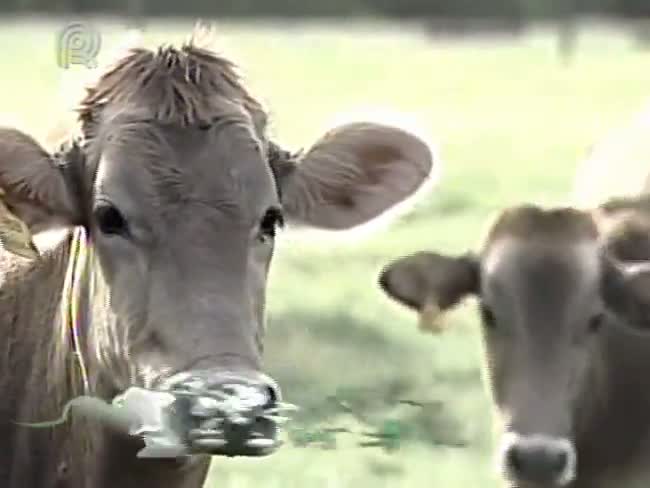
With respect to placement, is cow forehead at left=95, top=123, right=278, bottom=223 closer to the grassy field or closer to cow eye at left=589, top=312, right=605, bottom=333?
the grassy field

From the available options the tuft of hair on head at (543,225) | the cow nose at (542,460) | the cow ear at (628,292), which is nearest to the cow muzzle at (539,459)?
the cow nose at (542,460)

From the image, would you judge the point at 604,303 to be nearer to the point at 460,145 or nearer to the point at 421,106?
the point at 460,145

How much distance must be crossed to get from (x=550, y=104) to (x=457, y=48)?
15199mm

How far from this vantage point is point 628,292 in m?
5.57

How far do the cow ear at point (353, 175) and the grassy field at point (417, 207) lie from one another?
0.14 metres

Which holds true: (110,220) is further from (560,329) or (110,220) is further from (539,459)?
(560,329)

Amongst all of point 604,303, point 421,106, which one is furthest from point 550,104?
point 604,303

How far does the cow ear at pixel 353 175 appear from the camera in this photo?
414 centimetres

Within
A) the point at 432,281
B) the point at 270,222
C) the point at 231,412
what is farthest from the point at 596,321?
the point at 231,412

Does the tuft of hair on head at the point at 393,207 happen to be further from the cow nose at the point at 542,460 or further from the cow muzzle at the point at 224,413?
the cow nose at the point at 542,460

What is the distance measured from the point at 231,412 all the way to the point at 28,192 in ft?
2.74

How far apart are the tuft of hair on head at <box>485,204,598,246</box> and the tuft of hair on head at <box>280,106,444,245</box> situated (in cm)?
127

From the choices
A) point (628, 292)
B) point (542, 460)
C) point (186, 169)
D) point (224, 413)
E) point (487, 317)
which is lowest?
point (542, 460)

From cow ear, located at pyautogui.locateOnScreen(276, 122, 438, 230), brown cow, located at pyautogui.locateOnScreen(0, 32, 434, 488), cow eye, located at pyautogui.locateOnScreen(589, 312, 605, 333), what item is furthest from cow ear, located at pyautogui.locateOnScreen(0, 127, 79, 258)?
cow eye, located at pyautogui.locateOnScreen(589, 312, 605, 333)
